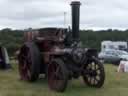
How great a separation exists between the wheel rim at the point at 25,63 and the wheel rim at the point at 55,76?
1232 millimetres

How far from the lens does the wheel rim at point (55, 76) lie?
976 cm

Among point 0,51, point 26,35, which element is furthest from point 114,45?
point 26,35

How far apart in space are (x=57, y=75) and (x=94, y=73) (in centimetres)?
118

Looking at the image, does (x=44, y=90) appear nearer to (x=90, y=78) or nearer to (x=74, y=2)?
(x=90, y=78)

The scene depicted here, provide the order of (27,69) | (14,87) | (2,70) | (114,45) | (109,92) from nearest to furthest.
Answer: (109,92) → (14,87) → (27,69) → (2,70) → (114,45)

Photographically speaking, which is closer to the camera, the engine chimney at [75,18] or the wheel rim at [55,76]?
the wheel rim at [55,76]

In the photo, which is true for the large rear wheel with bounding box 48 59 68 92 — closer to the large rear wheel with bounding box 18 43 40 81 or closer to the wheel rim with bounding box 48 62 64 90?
the wheel rim with bounding box 48 62 64 90

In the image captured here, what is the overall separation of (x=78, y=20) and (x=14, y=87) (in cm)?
250

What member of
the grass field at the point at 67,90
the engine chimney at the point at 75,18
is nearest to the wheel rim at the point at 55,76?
the grass field at the point at 67,90

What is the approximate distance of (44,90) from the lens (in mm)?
9992

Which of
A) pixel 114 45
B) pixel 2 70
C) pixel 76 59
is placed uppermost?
pixel 76 59

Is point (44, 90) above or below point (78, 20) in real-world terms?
below

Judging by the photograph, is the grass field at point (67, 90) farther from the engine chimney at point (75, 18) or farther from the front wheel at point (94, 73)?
the engine chimney at point (75, 18)

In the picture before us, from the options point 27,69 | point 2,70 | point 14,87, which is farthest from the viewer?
point 2,70
